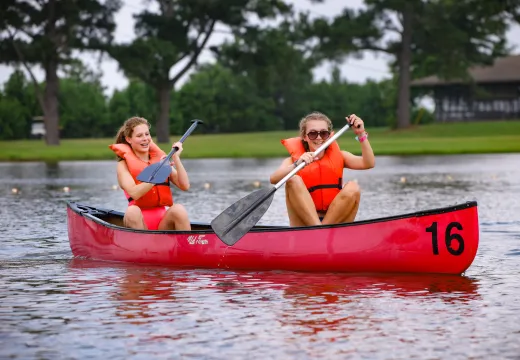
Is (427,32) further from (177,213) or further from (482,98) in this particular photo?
(177,213)

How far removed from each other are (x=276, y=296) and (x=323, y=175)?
6.69 ft

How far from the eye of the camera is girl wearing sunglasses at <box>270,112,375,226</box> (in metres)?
11.0

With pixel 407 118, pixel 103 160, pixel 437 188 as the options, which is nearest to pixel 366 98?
pixel 407 118

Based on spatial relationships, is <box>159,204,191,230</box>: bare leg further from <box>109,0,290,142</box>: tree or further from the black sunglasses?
<box>109,0,290,142</box>: tree

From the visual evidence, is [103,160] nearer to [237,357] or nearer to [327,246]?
[327,246]

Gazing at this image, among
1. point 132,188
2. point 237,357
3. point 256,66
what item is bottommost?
point 237,357

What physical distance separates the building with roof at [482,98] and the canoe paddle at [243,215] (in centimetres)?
6874

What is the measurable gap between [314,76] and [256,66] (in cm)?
6179

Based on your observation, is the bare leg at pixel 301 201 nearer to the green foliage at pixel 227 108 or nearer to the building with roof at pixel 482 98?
the building with roof at pixel 482 98

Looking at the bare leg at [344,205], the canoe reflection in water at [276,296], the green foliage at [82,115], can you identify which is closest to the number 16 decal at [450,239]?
the canoe reflection in water at [276,296]

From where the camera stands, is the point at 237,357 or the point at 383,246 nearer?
the point at 237,357

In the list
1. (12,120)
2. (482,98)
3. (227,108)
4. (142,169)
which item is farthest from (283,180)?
(227,108)

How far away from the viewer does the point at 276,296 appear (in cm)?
952

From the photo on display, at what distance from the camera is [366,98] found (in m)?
111
